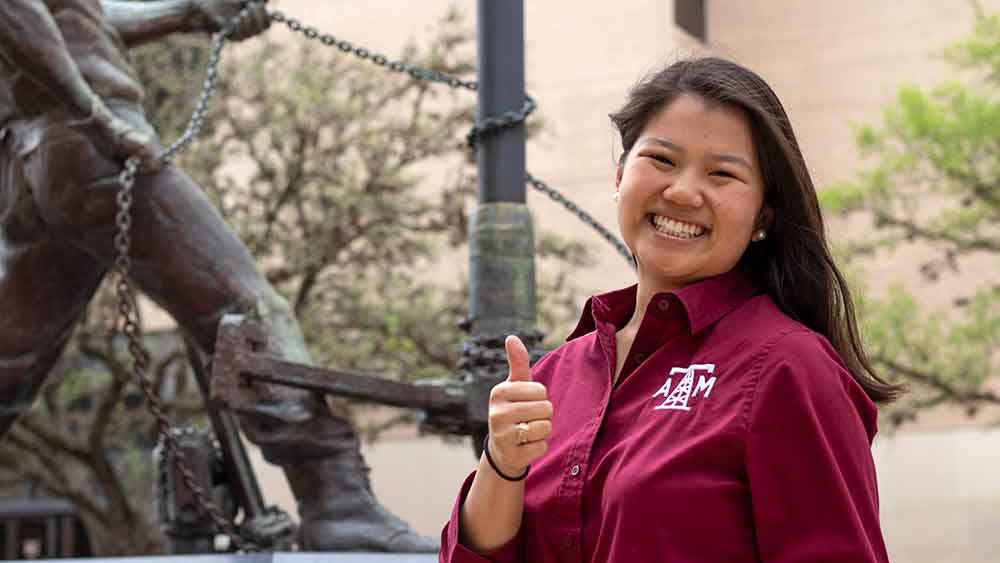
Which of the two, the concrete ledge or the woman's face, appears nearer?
the woman's face

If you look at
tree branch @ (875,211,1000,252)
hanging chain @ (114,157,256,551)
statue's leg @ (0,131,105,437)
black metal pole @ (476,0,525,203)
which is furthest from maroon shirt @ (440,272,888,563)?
tree branch @ (875,211,1000,252)

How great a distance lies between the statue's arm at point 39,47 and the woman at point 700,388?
4.53m

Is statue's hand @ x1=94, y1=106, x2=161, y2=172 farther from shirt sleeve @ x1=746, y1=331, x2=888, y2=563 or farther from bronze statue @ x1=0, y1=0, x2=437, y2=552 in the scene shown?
shirt sleeve @ x1=746, y1=331, x2=888, y2=563

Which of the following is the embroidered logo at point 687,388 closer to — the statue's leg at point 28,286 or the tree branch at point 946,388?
the statue's leg at point 28,286

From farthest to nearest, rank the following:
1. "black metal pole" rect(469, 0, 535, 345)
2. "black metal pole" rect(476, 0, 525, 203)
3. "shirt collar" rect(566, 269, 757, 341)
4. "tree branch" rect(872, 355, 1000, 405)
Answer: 1. "tree branch" rect(872, 355, 1000, 405)
2. "black metal pole" rect(476, 0, 525, 203)
3. "black metal pole" rect(469, 0, 535, 345)
4. "shirt collar" rect(566, 269, 757, 341)

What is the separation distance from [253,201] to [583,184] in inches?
357

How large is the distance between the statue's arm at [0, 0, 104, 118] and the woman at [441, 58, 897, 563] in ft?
14.9

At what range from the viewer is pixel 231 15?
729 cm

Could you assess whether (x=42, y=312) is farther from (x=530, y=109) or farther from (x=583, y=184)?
(x=583, y=184)

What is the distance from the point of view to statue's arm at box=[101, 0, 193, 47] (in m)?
7.21

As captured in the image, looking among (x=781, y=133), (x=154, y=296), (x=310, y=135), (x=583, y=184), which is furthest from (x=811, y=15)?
(x=781, y=133)

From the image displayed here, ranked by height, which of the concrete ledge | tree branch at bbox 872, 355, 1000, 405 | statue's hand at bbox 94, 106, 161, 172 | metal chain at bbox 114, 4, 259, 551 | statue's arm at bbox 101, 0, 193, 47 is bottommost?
tree branch at bbox 872, 355, 1000, 405

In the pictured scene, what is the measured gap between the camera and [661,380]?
6.98 ft

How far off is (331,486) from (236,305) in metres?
0.82
